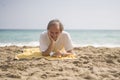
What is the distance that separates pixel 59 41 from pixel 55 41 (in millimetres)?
150

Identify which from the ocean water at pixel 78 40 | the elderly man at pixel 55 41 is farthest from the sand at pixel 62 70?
the ocean water at pixel 78 40

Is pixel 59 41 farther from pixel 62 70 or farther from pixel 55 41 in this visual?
pixel 62 70

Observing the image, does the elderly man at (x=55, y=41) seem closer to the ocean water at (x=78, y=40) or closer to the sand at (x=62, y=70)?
the sand at (x=62, y=70)

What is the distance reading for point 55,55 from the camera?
504cm

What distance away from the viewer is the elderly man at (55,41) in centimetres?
476

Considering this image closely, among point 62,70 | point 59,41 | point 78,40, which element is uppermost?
point 59,41

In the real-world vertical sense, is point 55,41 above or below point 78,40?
above

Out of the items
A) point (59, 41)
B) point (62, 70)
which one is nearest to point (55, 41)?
point (59, 41)

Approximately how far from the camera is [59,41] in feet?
17.0

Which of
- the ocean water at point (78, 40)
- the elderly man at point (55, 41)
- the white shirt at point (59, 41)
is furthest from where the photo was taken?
the ocean water at point (78, 40)

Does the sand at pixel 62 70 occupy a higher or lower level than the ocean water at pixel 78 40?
higher

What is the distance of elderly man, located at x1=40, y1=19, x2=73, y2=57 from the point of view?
15.6 feet

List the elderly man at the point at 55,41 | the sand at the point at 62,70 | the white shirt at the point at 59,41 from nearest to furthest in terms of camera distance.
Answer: the sand at the point at 62,70 → the elderly man at the point at 55,41 → the white shirt at the point at 59,41

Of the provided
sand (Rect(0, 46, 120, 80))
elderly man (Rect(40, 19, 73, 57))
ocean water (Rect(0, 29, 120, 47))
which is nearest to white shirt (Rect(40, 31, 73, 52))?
elderly man (Rect(40, 19, 73, 57))
